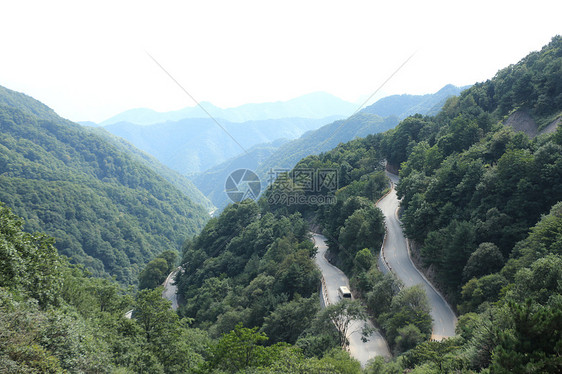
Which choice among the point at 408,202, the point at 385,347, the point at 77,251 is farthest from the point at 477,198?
the point at 77,251

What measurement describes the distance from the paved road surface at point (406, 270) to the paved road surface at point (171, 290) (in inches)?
1370

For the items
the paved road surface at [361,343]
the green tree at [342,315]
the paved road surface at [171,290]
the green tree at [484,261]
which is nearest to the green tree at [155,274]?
the paved road surface at [171,290]

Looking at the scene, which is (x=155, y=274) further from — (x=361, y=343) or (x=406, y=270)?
(x=361, y=343)

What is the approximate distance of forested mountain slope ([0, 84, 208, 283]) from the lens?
315ft

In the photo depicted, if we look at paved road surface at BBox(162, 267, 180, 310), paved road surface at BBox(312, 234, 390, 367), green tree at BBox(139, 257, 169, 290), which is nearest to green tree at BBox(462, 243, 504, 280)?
paved road surface at BBox(312, 234, 390, 367)

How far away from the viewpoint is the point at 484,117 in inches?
1628

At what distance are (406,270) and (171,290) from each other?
4434 centimetres

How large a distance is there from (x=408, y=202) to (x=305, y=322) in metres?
18.0

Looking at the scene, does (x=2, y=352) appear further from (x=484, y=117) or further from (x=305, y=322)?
(x=484, y=117)

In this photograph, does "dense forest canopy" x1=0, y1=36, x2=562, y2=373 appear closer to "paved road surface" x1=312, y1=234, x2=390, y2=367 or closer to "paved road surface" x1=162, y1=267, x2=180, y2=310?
"paved road surface" x1=312, y1=234, x2=390, y2=367

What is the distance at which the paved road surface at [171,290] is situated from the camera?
54.2 metres

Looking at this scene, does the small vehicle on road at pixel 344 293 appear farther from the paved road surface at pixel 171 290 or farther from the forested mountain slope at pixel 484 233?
the paved road surface at pixel 171 290

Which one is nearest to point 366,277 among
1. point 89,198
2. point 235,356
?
point 235,356

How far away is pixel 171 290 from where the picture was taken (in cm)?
6056
